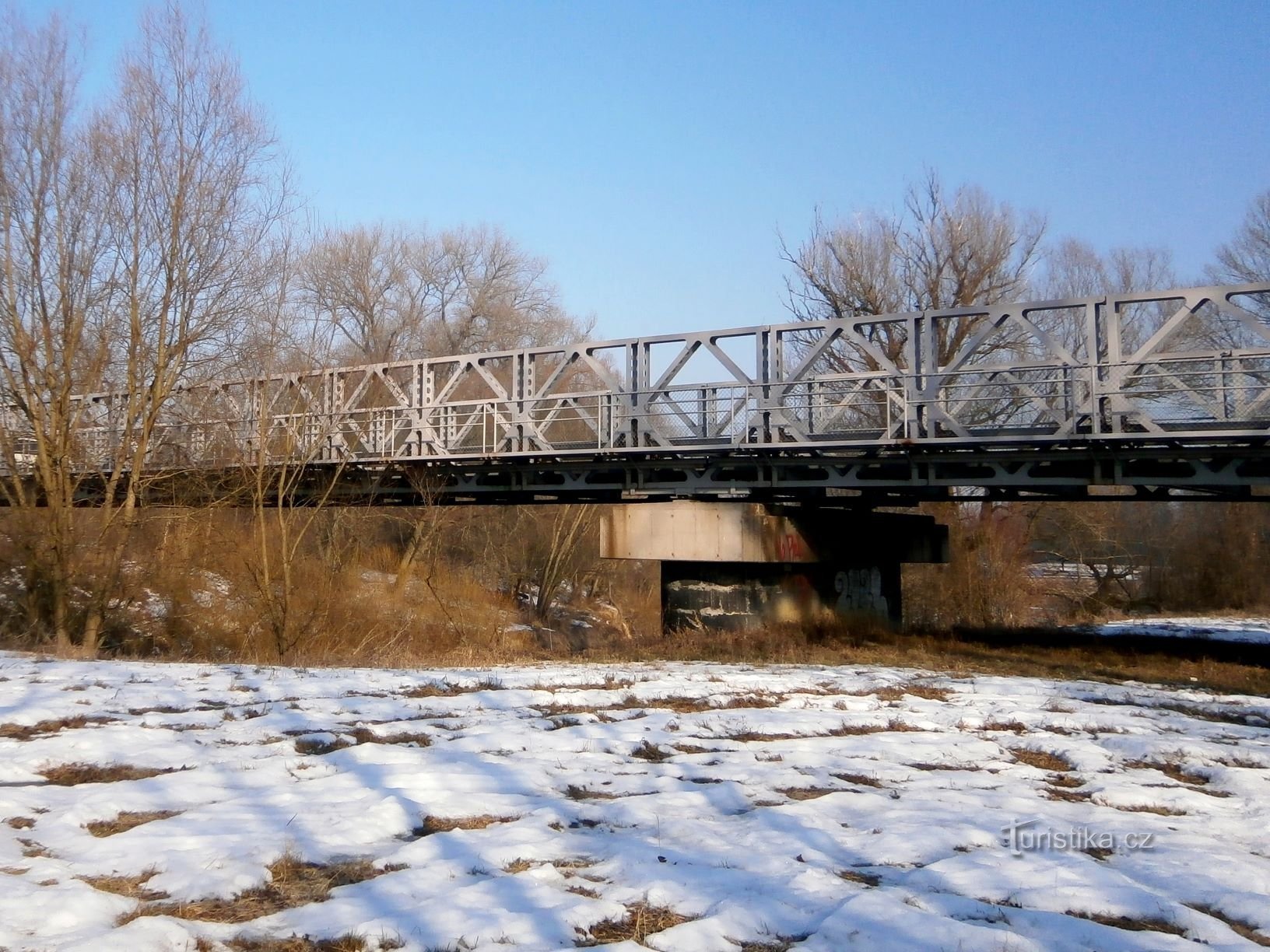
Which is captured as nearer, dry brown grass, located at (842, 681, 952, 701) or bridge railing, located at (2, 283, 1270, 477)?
dry brown grass, located at (842, 681, 952, 701)

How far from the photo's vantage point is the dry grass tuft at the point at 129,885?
4926mm

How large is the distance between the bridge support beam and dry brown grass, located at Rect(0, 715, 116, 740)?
13.7m

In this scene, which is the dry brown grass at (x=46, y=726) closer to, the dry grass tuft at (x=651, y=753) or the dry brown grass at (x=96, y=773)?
the dry brown grass at (x=96, y=773)

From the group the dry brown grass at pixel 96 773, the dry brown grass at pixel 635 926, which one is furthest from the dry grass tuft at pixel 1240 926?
the dry brown grass at pixel 96 773

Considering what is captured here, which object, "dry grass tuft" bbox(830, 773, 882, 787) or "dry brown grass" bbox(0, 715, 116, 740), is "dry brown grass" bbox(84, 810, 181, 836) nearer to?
"dry brown grass" bbox(0, 715, 116, 740)

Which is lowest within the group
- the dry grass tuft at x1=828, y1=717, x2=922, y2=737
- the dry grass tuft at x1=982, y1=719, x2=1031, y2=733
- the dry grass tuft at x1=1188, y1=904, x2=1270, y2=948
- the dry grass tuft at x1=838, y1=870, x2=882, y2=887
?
the dry grass tuft at x1=982, y1=719, x2=1031, y2=733

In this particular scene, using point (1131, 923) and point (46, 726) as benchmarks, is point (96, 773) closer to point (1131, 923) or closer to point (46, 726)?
point (46, 726)

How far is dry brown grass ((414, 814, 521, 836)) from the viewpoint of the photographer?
6.09 meters

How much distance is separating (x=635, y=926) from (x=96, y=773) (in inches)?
176

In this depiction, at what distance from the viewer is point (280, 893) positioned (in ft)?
16.5

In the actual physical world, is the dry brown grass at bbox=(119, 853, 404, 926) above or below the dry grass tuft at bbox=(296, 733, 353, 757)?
below

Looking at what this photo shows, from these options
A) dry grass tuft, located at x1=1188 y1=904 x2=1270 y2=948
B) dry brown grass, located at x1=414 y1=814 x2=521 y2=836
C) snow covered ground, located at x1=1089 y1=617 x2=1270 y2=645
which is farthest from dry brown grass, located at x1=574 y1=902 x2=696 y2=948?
snow covered ground, located at x1=1089 y1=617 x2=1270 y2=645

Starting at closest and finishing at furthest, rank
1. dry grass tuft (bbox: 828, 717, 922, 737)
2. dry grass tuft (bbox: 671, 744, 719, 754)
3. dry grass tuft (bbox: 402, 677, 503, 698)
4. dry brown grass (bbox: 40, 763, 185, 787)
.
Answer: dry brown grass (bbox: 40, 763, 185, 787), dry grass tuft (bbox: 671, 744, 719, 754), dry grass tuft (bbox: 828, 717, 922, 737), dry grass tuft (bbox: 402, 677, 503, 698)

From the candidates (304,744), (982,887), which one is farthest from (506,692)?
(982,887)
